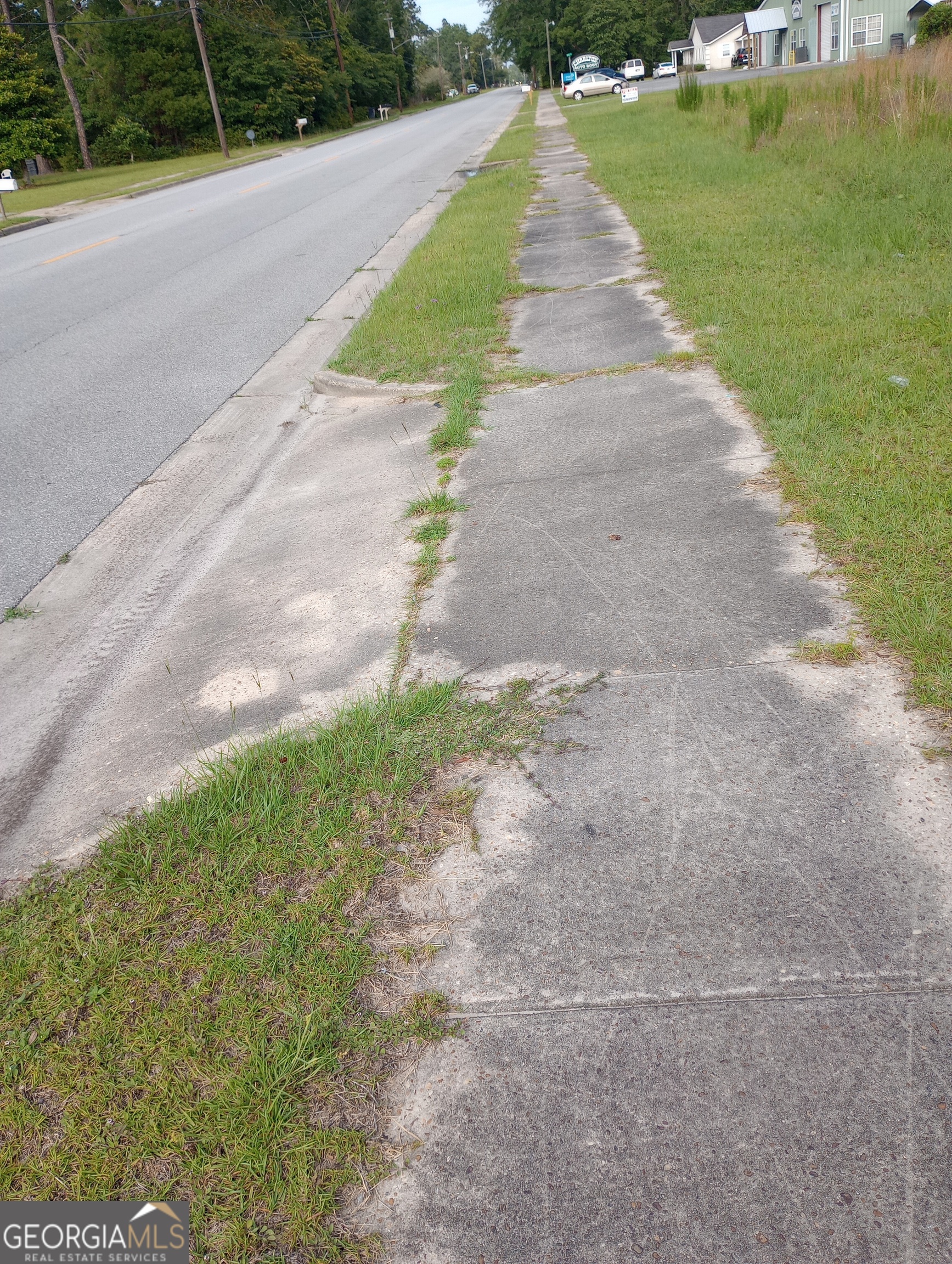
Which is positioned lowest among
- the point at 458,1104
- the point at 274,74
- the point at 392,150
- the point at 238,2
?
the point at 458,1104

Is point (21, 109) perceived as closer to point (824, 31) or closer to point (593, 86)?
point (593, 86)

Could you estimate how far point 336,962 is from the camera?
2.26 m

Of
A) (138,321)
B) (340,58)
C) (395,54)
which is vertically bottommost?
(138,321)

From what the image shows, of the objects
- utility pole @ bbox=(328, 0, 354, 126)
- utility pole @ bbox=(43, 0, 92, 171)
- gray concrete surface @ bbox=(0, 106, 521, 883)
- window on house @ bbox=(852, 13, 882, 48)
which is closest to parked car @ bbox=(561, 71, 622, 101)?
window on house @ bbox=(852, 13, 882, 48)

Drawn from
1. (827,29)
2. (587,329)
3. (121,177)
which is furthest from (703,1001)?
(827,29)

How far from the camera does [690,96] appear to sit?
78.3ft

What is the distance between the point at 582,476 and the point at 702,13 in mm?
A: 114972

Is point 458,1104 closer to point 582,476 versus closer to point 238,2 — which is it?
point 582,476

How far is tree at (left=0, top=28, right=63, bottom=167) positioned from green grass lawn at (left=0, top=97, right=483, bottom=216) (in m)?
1.42

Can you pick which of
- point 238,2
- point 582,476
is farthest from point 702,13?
point 582,476

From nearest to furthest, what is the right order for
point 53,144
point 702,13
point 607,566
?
point 607,566
point 53,144
point 702,13

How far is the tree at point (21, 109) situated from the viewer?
3058 centimetres

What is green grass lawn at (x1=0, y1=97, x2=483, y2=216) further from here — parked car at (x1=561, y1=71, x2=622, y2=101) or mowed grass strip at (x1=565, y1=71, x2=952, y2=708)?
mowed grass strip at (x1=565, y1=71, x2=952, y2=708)

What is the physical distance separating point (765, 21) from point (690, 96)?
45.0 metres
